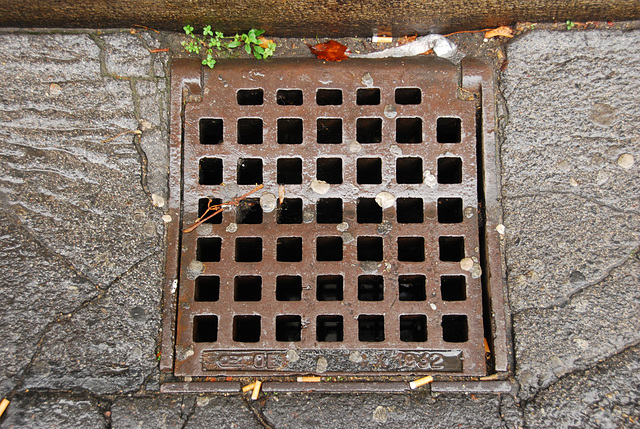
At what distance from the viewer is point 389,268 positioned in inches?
68.4

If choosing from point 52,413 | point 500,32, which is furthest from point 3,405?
point 500,32

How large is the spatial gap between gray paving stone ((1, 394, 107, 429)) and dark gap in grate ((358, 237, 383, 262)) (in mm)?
1255

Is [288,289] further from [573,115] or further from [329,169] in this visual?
[573,115]

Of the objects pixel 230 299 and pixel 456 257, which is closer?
pixel 230 299

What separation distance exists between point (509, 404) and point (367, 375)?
0.56 m

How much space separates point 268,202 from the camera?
1779 mm

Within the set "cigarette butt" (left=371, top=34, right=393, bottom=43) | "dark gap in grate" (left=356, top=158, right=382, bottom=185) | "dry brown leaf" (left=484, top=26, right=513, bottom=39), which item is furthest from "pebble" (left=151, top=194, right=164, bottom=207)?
"dry brown leaf" (left=484, top=26, right=513, bottom=39)

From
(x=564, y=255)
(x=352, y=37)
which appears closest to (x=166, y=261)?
(x=352, y=37)

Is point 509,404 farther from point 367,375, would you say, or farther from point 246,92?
point 246,92

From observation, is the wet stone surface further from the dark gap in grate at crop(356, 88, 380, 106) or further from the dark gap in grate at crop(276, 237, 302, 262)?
the dark gap in grate at crop(276, 237, 302, 262)

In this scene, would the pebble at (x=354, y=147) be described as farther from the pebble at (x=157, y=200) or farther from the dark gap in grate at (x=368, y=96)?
the pebble at (x=157, y=200)

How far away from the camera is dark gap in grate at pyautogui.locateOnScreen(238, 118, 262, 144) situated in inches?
74.7

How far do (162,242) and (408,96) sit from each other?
1.26m

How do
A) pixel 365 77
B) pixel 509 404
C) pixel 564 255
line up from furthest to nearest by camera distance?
pixel 365 77 < pixel 564 255 < pixel 509 404
